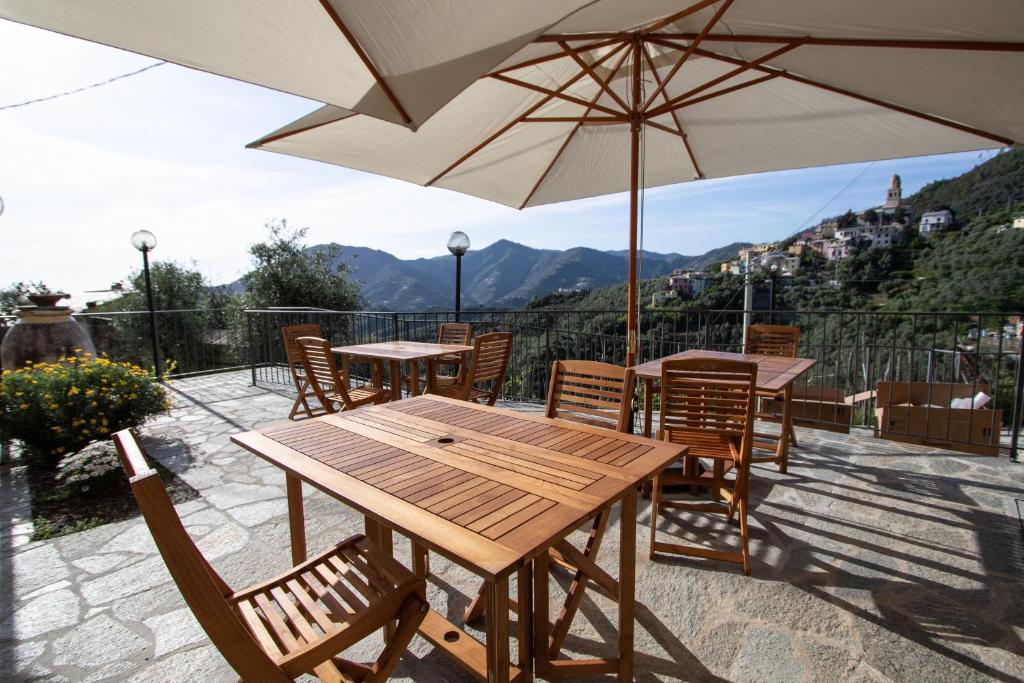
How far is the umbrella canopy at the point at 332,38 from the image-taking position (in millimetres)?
1384

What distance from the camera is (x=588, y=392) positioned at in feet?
7.27

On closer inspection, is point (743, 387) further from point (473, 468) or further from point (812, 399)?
point (812, 399)

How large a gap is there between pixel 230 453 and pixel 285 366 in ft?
13.3

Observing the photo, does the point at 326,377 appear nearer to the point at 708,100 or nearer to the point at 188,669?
the point at 188,669

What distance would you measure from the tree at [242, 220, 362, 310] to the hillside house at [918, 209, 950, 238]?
60.7 feet

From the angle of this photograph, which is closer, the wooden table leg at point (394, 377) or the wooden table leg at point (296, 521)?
A: the wooden table leg at point (296, 521)

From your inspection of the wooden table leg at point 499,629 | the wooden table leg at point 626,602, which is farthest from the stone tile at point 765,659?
the wooden table leg at point 499,629

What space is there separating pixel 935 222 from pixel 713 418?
60.2ft

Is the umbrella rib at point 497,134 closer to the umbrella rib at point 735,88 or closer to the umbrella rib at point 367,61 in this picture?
the umbrella rib at point 735,88

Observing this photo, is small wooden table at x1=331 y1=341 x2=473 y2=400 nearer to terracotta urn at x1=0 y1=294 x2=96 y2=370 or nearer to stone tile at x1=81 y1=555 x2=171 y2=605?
stone tile at x1=81 y1=555 x2=171 y2=605

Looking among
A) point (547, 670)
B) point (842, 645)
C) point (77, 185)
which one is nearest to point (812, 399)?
point (842, 645)

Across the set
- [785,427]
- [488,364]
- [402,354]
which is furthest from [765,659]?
[402,354]

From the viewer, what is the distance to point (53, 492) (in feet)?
10.7

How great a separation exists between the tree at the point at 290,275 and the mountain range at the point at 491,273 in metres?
0.51
